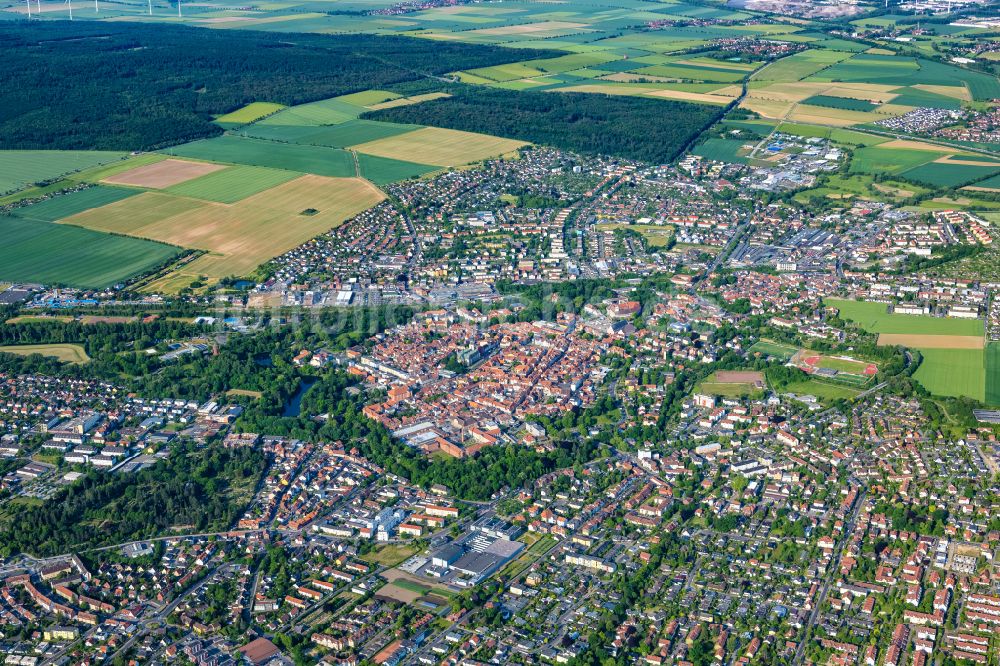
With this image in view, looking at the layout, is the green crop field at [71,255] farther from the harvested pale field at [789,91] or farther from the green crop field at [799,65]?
the green crop field at [799,65]

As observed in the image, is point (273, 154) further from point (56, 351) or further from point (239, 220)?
point (56, 351)

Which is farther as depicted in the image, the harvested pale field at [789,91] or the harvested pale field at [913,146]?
the harvested pale field at [789,91]

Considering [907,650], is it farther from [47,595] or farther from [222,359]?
[222,359]

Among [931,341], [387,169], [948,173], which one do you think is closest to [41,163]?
[387,169]

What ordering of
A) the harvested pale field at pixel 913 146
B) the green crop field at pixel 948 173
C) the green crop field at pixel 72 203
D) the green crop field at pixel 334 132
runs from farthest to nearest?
the green crop field at pixel 334 132 → the harvested pale field at pixel 913 146 → the green crop field at pixel 948 173 → the green crop field at pixel 72 203

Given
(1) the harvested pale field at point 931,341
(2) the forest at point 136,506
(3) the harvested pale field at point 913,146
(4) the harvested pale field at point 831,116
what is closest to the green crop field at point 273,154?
(4) the harvested pale field at point 831,116

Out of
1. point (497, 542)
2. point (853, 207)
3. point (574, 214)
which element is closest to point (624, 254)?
point (574, 214)

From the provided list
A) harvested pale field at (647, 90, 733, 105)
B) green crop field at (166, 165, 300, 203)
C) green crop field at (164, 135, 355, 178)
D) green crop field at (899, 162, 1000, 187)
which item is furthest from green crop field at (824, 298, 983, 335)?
harvested pale field at (647, 90, 733, 105)
